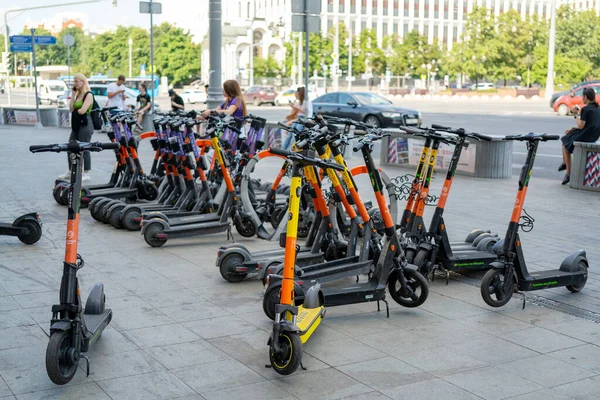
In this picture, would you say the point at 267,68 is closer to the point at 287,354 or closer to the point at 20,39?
the point at 20,39

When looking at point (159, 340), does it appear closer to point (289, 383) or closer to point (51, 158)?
point (289, 383)

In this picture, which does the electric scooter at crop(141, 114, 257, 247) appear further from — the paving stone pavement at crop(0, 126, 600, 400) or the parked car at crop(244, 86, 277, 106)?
the parked car at crop(244, 86, 277, 106)

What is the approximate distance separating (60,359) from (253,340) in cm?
135

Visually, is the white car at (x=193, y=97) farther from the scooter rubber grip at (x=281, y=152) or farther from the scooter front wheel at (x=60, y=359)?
the scooter front wheel at (x=60, y=359)

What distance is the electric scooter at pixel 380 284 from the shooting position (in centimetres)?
577

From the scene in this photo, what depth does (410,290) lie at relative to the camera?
240 inches

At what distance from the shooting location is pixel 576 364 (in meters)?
5.04

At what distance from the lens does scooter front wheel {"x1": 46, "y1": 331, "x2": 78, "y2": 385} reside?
14.6 ft

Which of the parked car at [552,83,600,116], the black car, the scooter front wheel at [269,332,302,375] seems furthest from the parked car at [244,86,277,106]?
the scooter front wheel at [269,332,302,375]

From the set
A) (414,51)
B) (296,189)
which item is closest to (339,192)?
(296,189)

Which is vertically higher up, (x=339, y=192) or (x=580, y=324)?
(x=339, y=192)

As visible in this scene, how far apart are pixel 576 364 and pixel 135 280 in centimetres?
369

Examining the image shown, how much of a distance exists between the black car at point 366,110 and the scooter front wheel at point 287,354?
21.4 meters

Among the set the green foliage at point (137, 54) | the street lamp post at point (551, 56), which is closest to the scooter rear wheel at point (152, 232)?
the street lamp post at point (551, 56)
